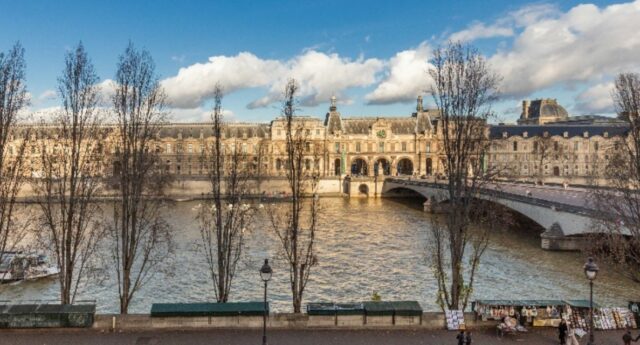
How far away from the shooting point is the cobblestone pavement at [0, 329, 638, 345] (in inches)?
744

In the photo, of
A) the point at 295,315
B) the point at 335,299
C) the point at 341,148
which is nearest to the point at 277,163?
the point at 341,148

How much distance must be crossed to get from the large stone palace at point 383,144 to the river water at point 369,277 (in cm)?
7299

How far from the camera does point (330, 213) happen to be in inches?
3177

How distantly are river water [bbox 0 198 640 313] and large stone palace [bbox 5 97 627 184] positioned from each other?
73.0 meters

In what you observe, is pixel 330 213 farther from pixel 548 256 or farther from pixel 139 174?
pixel 139 174

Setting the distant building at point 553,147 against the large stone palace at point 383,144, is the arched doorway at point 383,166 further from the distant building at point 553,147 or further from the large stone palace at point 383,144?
the distant building at point 553,147

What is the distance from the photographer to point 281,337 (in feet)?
63.9

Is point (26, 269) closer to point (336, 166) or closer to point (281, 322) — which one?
point (281, 322)

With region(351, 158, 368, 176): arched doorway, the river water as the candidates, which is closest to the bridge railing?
the river water

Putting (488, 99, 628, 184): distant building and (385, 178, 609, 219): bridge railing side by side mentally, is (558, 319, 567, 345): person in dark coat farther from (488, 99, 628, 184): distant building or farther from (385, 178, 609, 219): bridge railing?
(488, 99, 628, 184): distant building

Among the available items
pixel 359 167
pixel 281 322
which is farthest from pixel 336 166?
pixel 281 322

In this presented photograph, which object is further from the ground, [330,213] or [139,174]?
[139,174]

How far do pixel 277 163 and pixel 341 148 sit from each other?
1650 centimetres

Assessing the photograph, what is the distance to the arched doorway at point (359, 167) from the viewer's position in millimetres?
142050
